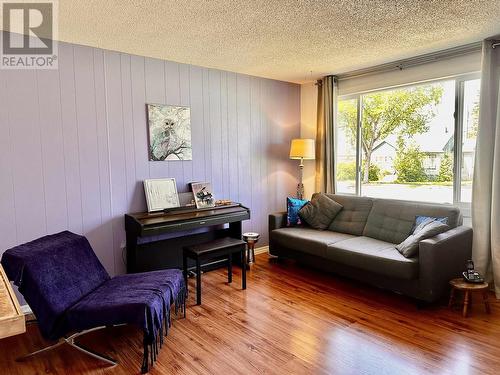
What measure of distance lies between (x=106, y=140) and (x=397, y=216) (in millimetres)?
3119

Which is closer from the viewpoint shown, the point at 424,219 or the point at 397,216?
the point at 424,219

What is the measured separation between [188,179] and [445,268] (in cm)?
275

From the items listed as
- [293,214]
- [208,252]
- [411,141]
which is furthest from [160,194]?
[411,141]

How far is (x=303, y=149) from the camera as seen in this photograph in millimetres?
4531

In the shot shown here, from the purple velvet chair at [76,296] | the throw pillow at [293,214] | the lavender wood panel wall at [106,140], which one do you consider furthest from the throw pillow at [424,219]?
the purple velvet chair at [76,296]

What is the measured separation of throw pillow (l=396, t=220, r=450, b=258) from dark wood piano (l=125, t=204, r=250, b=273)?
1738 millimetres

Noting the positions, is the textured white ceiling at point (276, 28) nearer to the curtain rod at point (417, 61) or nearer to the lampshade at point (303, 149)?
the curtain rod at point (417, 61)

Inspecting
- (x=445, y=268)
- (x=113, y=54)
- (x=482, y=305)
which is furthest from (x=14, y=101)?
(x=482, y=305)

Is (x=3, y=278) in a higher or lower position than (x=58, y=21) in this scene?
lower

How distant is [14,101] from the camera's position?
2.83 meters

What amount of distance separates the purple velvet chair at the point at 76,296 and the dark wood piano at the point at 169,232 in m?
0.75

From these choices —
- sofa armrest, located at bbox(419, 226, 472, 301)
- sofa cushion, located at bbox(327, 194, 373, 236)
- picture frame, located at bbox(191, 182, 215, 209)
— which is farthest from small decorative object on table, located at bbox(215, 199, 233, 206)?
sofa armrest, located at bbox(419, 226, 472, 301)

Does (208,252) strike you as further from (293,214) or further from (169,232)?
(293,214)

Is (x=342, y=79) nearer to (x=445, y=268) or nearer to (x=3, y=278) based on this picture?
(x=445, y=268)
